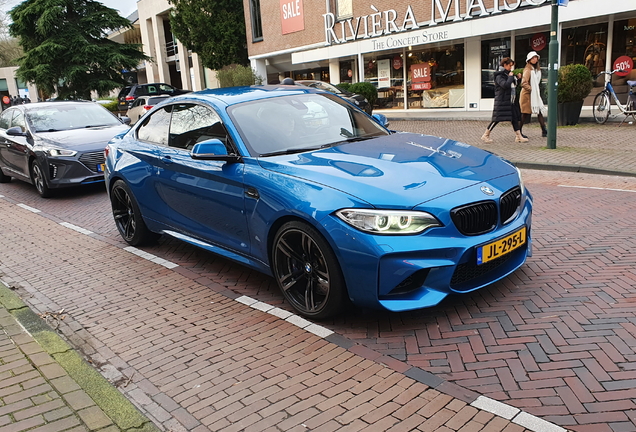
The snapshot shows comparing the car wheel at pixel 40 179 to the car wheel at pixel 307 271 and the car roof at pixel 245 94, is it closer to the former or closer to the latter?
the car roof at pixel 245 94

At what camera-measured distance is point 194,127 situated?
5180 mm

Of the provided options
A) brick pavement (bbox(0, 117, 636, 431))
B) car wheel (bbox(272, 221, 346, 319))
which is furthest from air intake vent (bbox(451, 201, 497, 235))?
car wheel (bbox(272, 221, 346, 319))

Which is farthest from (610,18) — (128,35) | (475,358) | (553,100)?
(128,35)

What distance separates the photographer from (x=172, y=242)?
6.63m

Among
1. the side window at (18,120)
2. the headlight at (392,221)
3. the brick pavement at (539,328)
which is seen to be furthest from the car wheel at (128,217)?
the side window at (18,120)

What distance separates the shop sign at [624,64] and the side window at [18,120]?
15412 mm

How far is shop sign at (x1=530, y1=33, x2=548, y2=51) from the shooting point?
17797 mm

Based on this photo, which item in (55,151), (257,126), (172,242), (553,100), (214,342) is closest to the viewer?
(214,342)

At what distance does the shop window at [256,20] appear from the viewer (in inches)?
1220

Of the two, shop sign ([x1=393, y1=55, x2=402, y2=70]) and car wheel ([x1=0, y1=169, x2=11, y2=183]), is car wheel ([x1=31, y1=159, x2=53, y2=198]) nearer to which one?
car wheel ([x1=0, y1=169, x2=11, y2=183])

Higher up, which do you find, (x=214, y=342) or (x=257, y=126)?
(x=257, y=126)

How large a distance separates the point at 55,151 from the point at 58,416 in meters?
7.63

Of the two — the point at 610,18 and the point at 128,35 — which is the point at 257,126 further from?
the point at 128,35

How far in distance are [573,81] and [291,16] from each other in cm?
1733
